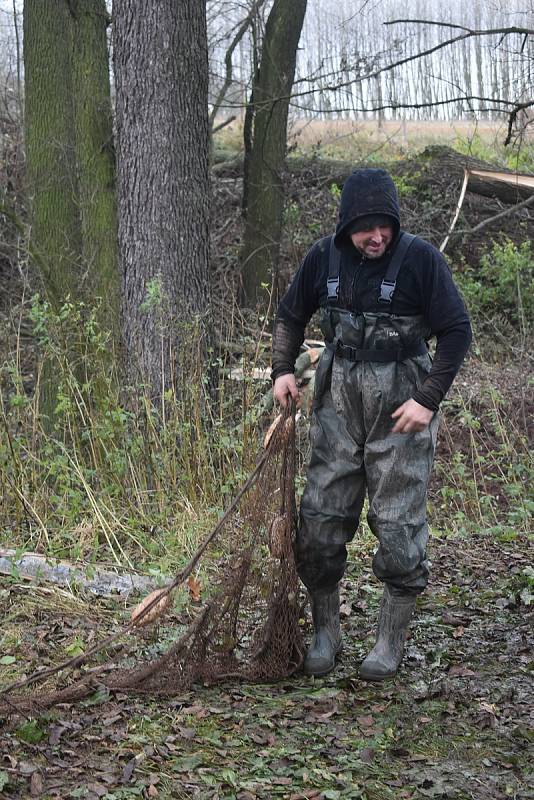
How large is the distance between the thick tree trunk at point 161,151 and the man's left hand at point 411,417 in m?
3.61

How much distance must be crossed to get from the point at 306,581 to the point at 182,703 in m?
0.83

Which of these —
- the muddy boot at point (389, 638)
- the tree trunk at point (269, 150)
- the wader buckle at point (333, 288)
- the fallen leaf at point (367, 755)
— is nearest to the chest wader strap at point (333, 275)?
the wader buckle at point (333, 288)

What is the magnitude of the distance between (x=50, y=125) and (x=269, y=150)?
12.6 ft

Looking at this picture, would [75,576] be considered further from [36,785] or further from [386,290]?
[386,290]

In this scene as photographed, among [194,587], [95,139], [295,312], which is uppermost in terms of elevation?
[95,139]

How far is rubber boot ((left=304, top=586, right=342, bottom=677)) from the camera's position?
14.5 ft

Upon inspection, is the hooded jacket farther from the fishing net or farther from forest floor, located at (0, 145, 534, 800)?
forest floor, located at (0, 145, 534, 800)

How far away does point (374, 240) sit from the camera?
4.07m

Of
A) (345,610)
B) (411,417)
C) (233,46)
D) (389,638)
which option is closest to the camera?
(411,417)

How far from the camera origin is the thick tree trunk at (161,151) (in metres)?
7.48

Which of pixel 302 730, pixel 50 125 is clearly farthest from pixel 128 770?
pixel 50 125

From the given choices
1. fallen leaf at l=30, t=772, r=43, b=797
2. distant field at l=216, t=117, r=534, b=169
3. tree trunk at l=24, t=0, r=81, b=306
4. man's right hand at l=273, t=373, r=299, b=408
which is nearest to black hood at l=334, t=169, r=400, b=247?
man's right hand at l=273, t=373, r=299, b=408

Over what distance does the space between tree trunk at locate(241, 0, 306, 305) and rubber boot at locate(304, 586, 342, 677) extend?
27.7ft

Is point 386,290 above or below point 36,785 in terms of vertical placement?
above
